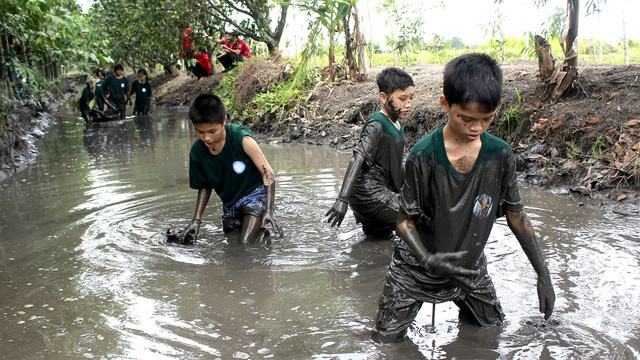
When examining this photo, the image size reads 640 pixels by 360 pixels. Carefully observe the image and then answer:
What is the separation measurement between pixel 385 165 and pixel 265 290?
1.39 metres

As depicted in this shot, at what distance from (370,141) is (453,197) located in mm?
1721

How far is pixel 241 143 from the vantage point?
4762 mm

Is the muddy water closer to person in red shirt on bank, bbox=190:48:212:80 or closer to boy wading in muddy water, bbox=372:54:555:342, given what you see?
boy wading in muddy water, bbox=372:54:555:342

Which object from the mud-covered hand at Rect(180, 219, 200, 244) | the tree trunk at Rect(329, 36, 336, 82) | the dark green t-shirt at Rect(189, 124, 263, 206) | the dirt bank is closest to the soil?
the tree trunk at Rect(329, 36, 336, 82)

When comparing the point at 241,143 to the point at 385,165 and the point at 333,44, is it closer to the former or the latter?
the point at 385,165

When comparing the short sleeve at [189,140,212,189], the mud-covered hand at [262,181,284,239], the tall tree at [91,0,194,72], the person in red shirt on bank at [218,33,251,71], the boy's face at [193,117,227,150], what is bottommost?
the mud-covered hand at [262,181,284,239]

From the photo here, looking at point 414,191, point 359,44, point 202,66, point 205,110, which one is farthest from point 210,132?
point 202,66

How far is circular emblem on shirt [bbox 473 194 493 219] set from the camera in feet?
8.85

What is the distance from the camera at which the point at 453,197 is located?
270 centimetres

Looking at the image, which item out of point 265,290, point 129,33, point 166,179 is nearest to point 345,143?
point 166,179

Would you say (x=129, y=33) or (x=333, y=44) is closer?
(x=333, y=44)

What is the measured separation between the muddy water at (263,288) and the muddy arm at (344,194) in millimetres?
469

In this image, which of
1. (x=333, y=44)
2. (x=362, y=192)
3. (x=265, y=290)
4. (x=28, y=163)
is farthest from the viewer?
(x=333, y=44)

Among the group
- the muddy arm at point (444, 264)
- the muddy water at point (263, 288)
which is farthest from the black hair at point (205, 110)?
the muddy arm at point (444, 264)
